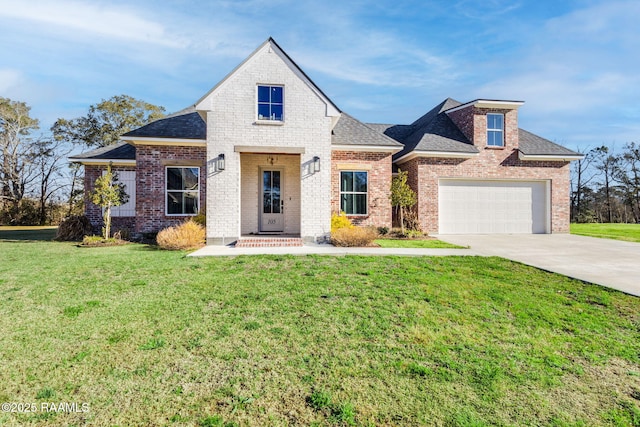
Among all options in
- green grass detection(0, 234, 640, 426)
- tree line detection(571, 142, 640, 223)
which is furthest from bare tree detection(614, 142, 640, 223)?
green grass detection(0, 234, 640, 426)

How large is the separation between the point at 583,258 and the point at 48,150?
40.1 m

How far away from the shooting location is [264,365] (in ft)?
11.0

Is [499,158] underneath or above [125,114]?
underneath

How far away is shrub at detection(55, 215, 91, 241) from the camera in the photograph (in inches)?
520

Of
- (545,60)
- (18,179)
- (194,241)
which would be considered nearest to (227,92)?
(194,241)

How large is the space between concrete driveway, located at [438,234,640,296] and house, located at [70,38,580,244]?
4.31 meters

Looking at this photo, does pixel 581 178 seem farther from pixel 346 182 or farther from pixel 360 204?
pixel 346 182

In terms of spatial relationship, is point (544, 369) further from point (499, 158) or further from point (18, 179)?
→ point (18, 179)

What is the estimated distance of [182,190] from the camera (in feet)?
44.9

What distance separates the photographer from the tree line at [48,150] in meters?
26.0

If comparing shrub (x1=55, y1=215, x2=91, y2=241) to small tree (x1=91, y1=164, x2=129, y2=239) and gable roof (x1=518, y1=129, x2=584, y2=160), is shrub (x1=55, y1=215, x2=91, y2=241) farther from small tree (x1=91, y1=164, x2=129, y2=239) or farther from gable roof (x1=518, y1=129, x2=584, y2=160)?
gable roof (x1=518, y1=129, x2=584, y2=160)

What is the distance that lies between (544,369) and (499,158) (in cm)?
1502

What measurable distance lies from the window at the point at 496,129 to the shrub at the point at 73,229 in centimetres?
2038

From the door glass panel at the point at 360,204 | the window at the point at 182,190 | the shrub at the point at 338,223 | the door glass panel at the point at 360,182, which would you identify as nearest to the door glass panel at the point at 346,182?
the door glass panel at the point at 360,182
